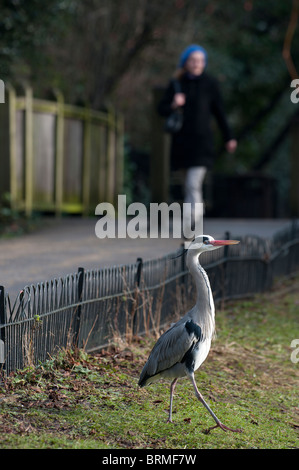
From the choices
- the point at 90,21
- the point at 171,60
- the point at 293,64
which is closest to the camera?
the point at 90,21

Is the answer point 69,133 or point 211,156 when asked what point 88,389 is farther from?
point 69,133

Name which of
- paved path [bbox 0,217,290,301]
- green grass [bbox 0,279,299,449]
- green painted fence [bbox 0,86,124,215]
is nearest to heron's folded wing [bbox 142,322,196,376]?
green grass [bbox 0,279,299,449]

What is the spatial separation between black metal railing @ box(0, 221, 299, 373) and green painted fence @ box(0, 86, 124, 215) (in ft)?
15.7

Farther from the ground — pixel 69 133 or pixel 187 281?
pixel 69 133

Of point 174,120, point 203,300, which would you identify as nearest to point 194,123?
point 174,120

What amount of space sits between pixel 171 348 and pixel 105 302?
200cm

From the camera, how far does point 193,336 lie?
6020 millimetres

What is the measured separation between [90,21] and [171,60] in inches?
116

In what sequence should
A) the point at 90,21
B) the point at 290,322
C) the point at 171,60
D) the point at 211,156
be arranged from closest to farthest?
the point at 290,322 < the point at 211,156 < the point at 90,21 < the point at 171,60

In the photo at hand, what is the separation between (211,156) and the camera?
11.2 m

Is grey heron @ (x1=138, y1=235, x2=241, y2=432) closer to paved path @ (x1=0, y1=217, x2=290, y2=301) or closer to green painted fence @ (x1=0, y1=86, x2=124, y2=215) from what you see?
paved path @ (x1=0, y1=217, x2=290, y2=301)

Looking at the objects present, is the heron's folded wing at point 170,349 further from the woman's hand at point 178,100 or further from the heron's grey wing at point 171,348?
the woman's hand at point 178,100

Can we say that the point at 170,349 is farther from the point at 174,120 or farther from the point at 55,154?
the point at 55,154
